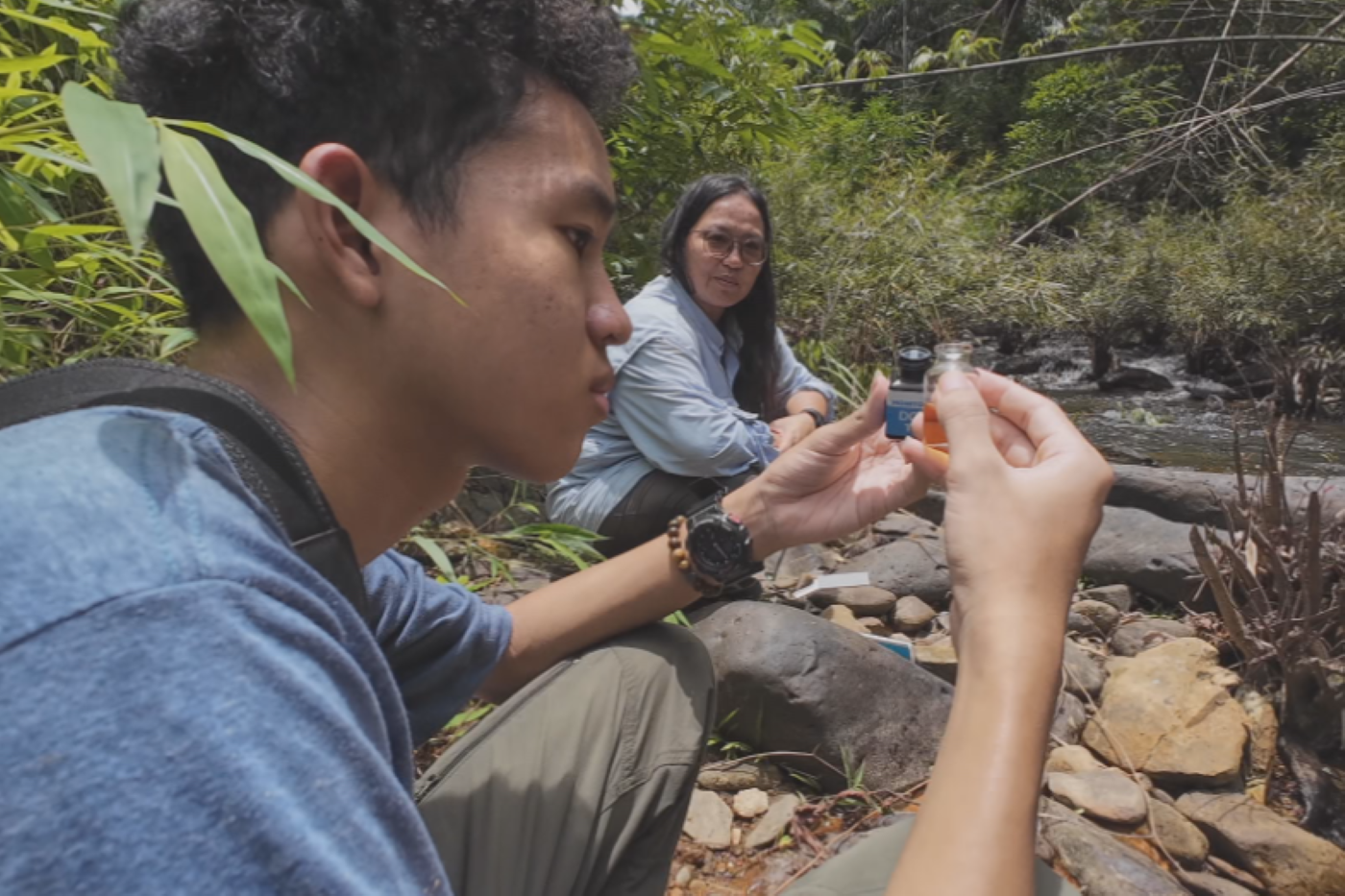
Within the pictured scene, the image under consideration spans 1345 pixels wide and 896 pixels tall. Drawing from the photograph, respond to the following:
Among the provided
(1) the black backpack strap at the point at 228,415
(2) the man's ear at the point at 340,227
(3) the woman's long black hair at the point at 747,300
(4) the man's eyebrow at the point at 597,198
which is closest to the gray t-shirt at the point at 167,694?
(1) the black backpack strap at the point at 228,415

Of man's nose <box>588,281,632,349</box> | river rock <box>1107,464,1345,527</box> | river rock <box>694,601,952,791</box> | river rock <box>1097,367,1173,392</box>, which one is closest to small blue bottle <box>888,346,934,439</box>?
man's nose <box>588,281,632,349</box>

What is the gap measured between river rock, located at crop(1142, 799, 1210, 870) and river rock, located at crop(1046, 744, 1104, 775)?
7.6 inches

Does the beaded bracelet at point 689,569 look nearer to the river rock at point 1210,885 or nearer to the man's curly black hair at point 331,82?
the man's curly black hair at point 331,82

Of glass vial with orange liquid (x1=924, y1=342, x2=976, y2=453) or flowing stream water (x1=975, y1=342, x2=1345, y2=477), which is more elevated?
glass vial with orange liquid (x1=924, y1=342, x2=976, y2=453)

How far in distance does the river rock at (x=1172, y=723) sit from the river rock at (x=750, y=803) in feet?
3.13

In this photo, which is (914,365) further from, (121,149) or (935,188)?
(935,188)

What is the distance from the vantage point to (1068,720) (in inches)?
95.7

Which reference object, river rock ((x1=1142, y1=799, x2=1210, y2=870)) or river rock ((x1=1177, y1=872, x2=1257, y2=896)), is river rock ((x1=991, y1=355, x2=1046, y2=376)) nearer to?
river rock ((x1=1142, y1=799, x2=1210, y2=870))

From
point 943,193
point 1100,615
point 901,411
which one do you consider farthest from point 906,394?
point 943,193

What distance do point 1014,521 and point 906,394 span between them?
0.55m

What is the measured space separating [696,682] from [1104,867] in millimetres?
972

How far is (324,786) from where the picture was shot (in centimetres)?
50

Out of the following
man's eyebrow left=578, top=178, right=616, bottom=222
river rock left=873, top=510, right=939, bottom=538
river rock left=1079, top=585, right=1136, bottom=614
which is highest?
man's eyebrow left=578, top=178, right=616, bottom=222

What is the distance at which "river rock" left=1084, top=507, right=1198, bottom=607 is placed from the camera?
3.36 m
